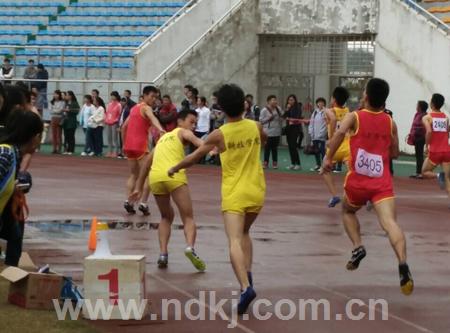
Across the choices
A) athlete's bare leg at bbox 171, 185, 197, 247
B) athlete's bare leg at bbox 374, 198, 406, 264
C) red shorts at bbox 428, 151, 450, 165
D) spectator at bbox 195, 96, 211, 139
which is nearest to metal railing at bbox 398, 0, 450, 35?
spectator at bbox 195, 96, 211, 139

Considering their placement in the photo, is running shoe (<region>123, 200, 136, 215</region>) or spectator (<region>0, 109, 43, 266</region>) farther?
running shoe (<region>123, 200, 136, 215</region>)

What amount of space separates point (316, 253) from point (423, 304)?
3317 millimetres

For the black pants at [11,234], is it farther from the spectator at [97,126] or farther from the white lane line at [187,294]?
the spectator at [97,126]

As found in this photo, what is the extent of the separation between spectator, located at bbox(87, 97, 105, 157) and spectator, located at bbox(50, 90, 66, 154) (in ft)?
3.71

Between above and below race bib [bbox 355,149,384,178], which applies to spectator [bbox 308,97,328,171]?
below

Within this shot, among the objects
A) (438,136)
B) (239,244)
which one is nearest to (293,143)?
(438,136)

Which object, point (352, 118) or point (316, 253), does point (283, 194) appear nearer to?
point (316, 253)

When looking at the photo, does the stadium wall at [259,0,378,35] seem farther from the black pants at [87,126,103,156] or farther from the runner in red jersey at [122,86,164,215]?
the runner in red jersey at [122,86,164,215]

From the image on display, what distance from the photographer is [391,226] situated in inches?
434

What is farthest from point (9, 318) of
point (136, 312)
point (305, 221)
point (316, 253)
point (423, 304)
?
point (305, 221)

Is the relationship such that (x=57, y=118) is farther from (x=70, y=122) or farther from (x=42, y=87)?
(x=42, y=87)

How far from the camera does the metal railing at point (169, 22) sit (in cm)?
3728

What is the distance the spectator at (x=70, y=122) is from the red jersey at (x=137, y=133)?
16.8m

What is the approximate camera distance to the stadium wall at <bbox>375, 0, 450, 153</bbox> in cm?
3388
